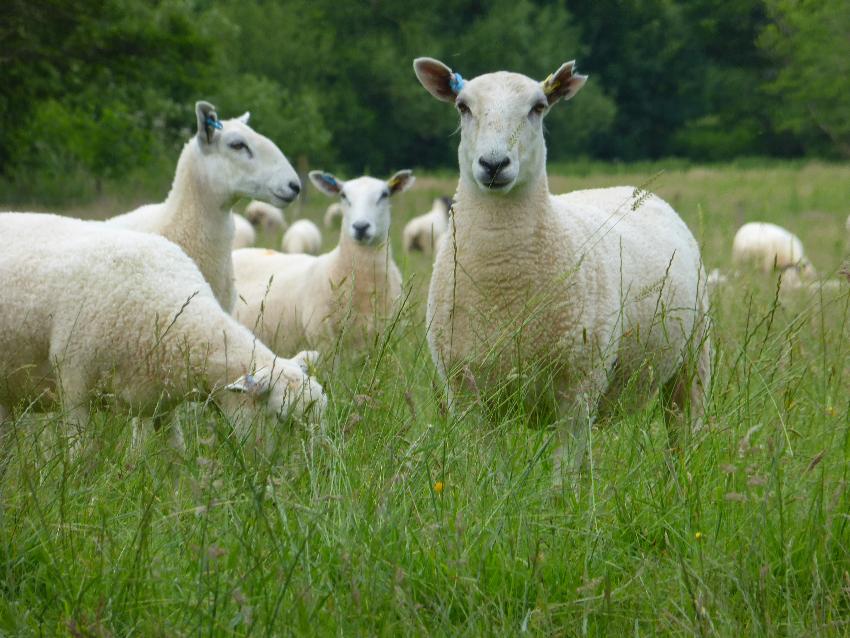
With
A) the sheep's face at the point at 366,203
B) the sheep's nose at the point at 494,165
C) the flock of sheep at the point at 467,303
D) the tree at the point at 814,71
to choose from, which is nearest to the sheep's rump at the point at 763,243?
the sheep's face at the point at 366,203

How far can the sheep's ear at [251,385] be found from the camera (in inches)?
160

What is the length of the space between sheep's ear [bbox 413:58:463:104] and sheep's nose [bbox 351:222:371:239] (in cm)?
287

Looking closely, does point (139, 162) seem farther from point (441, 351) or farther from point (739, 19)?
point (739, 19)

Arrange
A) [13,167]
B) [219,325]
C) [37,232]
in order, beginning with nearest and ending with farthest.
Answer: [219,325] → [37,232] → [13,167]

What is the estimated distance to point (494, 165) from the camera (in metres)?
4.11

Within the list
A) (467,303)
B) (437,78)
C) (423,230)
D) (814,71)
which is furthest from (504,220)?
(814,71)

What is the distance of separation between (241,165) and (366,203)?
1275 millimetres

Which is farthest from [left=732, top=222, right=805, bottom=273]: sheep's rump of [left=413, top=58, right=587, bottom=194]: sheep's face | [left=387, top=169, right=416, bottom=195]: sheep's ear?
[left=413, top=58, right=587, bottom=194]: sheep's face

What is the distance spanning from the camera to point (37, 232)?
492cm

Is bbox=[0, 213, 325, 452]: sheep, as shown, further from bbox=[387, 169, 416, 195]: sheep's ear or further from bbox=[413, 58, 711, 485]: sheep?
bbox=[387, 169, 416, 195]: sheep's ear

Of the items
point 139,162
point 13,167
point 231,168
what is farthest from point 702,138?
point 231,168

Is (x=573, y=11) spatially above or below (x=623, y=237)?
above

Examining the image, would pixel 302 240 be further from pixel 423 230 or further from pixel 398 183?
pixel 398 183

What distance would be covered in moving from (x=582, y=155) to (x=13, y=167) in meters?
28.1
